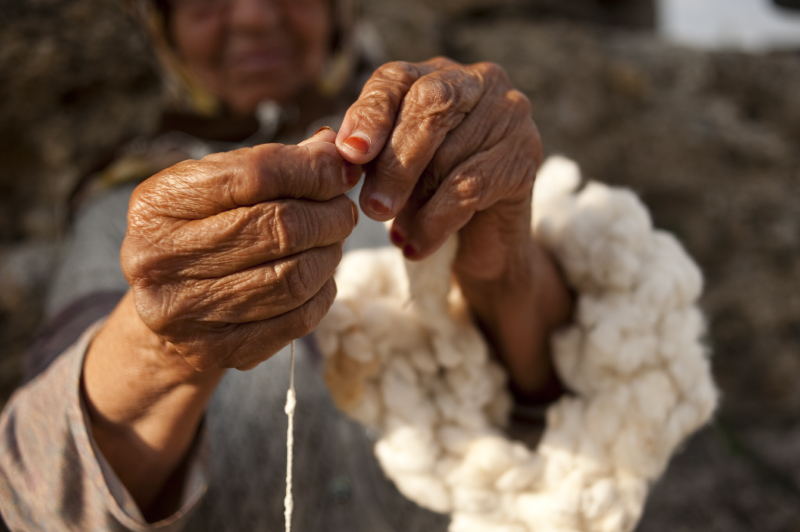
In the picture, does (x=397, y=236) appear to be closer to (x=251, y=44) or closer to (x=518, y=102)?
(x=518, y=102)

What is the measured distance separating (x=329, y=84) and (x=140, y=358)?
814mm

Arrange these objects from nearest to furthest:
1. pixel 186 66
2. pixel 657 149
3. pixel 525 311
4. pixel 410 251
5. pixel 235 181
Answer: pixel 235 181
pixel 410 251
pixel 525 311
pixel 186 66
pixel 657 149

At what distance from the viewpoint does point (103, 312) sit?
0.72 m

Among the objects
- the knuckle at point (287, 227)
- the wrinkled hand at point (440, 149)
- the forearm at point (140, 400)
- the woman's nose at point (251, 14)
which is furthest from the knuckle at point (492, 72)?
the woman's nose at point (251, 14)

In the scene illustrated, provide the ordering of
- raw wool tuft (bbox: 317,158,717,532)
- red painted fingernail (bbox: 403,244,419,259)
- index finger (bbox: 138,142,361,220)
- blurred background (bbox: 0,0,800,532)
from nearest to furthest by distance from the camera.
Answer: index finger (bbox: 138,142,361,220) < red painted fingernail (bbox: 403,244,419,259) < raw wool tuft (bbox: 317,158,717,532) < blurred background (bbox: 0,0,800,532)

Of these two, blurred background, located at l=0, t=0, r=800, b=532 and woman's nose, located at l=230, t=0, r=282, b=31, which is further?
blurred background, located at l=0, t=0, r=800, b=532

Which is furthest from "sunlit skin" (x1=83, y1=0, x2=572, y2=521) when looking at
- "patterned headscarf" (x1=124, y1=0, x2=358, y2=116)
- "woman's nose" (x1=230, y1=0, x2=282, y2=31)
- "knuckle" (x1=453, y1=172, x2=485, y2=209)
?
"patterned headscarf" (x1=124, y1=0, x2=358, y2=116)

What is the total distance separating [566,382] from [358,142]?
1.40ft

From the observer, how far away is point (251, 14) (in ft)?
3.01

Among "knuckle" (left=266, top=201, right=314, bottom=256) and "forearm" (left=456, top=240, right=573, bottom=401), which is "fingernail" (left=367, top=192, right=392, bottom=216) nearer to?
"knuckle" (left=266, top=201, right=314, bottom=256)

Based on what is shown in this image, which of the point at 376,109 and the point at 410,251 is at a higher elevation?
the point at 376,109

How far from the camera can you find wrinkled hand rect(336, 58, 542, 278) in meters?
0.42

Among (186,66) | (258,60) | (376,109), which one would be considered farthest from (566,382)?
(186,66)

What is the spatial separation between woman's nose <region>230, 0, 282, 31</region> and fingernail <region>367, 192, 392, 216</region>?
2.20ft
